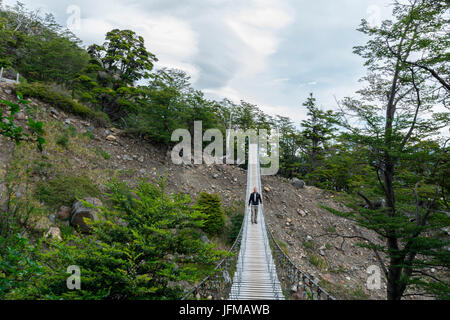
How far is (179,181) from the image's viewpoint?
11578 millimetres

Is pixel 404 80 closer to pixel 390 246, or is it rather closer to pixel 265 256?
pixel 390 246

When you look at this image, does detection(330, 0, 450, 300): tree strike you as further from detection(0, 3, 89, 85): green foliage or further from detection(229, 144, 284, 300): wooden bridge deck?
detection(0, 3, 89, 85): green foliage

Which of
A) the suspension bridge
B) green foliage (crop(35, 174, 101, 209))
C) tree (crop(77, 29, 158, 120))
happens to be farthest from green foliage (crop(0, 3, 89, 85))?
the suspension bridge

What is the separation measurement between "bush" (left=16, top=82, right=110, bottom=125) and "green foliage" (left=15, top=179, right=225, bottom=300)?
9.86 m

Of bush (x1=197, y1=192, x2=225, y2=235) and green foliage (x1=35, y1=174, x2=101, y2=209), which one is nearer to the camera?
green foliage (x1=35, y1=174, x2=101, y2=209)

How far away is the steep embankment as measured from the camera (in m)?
7.35

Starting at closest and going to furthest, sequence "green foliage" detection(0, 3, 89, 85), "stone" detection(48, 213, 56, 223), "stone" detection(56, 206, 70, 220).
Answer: "stone" detection(48, 213, 56, 223), "stone" detection(56, 206, 70, 220), "green foliage" detection(0, 3, 89, 85)

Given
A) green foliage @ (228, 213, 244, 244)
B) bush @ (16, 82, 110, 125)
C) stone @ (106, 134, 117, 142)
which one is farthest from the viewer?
stone @ (106, 134, 117, 142)

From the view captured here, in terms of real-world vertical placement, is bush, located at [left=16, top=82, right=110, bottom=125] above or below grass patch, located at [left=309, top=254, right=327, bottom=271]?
above

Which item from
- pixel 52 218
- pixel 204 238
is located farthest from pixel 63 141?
pixel 204 238

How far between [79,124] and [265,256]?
10.7 meters

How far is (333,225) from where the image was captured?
12.9 m

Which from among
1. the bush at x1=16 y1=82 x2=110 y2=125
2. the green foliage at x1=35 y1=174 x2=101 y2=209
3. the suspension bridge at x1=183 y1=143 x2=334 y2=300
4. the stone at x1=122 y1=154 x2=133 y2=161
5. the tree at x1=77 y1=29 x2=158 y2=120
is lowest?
the suspension bridge at x1=183 y1=143 x2=334 y2=300
